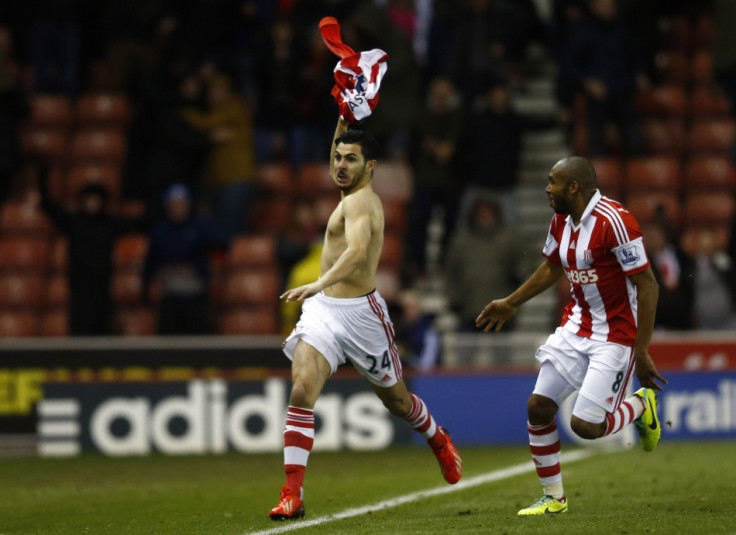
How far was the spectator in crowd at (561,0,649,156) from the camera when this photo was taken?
16.9 meters

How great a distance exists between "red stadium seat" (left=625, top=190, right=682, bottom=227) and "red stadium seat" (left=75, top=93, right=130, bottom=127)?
6.70 meters

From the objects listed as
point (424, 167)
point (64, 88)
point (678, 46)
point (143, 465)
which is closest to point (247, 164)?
point (424, 167)

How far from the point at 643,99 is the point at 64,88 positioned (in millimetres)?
7561

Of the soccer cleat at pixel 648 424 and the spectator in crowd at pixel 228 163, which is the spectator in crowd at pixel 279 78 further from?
the soccer cleat at pixel 648 424

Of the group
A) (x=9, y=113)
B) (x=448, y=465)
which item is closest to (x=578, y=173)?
(x=448, y=465)

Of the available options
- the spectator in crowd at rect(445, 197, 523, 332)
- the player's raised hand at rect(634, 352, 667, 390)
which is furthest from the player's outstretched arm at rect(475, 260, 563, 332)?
the spectator in crowd at rect(445, 197, 523, 332)

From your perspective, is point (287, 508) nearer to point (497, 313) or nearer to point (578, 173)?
point (497, 313)

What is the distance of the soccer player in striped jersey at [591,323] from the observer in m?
7.98

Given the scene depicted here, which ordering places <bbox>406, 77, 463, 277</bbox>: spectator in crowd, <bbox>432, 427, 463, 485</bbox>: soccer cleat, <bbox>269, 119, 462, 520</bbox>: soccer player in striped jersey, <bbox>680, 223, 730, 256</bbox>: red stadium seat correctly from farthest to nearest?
<bbox>406, 77, 463, 277</bbox>: spectator in crowd
<bbox>680, 223, 730, 256</bbox>: red stadium seat
<bbox>432, 427, 463, 485</bbox>: soccer cleat
<bbox>269, 119, 462, 520</bbox>: soccer player in striped jersey

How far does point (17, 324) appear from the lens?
17047 millimetres

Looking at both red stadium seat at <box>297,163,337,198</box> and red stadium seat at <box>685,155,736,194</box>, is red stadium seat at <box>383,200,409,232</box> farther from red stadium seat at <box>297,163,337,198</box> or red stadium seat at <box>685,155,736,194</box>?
red stadium seat at <box>685,155,736,194</box>

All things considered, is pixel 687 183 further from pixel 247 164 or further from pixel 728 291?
pixel 247 164

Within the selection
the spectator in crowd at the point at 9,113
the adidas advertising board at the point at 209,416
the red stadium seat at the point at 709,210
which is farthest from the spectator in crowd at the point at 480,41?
the spectator in crowd at the point at 9,113

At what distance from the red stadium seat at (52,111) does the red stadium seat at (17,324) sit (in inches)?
124
